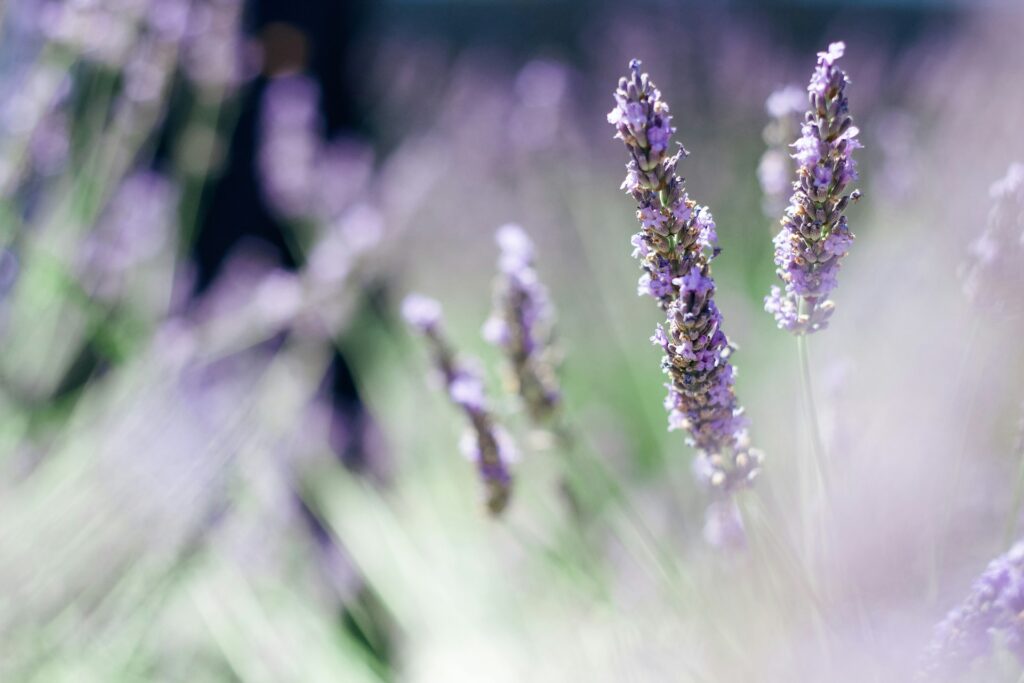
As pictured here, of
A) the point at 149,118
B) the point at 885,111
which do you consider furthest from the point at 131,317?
the point at 885,111

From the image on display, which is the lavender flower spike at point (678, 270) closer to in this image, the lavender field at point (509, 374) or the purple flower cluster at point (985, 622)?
the lavender field at point (509, 374)

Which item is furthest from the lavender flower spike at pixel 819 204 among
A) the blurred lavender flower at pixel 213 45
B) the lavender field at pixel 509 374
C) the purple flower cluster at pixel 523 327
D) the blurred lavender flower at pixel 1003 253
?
the blurred lavender flower at pixel 213 45

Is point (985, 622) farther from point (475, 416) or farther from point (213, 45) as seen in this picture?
point (213, 45)

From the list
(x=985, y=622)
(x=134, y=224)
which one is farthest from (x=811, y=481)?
(x=134, y=224)

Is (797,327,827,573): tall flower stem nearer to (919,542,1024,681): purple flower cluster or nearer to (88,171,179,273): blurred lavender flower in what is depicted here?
(919,542,1024,681): purple flower cluster

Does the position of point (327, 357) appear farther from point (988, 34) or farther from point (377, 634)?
point (988, 34)
